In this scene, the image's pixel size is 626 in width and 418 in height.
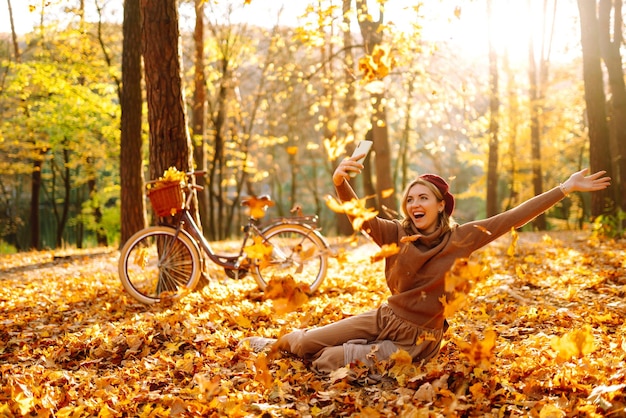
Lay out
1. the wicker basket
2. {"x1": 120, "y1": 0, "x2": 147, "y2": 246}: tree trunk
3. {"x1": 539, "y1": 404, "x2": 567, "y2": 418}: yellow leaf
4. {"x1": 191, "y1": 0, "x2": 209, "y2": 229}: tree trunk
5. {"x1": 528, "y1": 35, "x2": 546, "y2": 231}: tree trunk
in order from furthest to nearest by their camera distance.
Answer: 1. {"x1": 528, "y1": 35, "x2": 546, "y2": 231}: tree trunk
2. {"x1": 191, "y1": 0, "x2": 209, "y2": 229}: tree trunk
3. {"x1": 120, "y1": 0, "x2": 147, "y2": 246}: tree trunk
4. the wicker basket
5. {"x1": 539, "y1": 404, "x2": 567, "y2": 418}: yellow leaf

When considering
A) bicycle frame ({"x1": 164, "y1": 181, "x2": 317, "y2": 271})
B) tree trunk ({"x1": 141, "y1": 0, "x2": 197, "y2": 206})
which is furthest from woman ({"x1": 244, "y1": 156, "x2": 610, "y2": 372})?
tree trunk ({"x1": 141, "y1": 0, "x2": 197, "y2": 206})

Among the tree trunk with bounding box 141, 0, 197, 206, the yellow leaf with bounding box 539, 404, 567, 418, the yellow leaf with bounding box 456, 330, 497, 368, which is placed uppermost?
the tree trunk with bounding box 141, 0, 197, 206

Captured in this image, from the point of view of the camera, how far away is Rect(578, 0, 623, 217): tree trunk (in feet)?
32.2

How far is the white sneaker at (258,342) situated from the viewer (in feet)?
14.2

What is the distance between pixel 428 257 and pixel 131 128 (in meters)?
8.37

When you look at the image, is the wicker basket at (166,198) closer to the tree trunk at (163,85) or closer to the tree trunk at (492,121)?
the tree trunk at (163,85)

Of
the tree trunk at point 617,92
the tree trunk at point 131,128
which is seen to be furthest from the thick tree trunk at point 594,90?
the tree trunk at point 131,128

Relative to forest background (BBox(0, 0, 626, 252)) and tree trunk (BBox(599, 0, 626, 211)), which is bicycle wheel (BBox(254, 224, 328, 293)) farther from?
tree trunk (BBox(599, 0, 626, 211))

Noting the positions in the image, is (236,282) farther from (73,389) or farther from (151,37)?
(73,389)

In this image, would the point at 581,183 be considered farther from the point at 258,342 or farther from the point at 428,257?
the point at 258,342

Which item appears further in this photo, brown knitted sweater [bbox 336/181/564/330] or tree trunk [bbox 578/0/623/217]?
tree trunk [bbox 578/0/623/217]

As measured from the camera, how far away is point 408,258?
369 centimetres

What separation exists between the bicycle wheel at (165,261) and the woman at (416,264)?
2.64m

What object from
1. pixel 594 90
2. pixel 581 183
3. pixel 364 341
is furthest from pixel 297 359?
pixel 594 90
